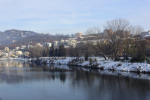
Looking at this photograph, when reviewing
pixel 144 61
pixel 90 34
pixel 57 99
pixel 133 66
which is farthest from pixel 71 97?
pixel 90 34

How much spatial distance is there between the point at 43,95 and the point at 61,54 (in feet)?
168

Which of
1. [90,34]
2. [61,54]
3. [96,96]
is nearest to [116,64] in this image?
[90,34]

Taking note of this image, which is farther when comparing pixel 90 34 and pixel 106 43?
pixel 106 43

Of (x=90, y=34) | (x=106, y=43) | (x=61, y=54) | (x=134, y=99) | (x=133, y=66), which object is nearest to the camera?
(x=134, y=99)

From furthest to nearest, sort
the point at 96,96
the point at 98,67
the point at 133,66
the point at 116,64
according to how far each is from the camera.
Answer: the point at 98,67 → the point at 116,64 → the point at 133,66 → the point at 96,96

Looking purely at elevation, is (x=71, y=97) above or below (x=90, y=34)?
below

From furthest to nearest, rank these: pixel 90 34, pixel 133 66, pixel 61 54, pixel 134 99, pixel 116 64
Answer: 1. pixel 61 54
2. pixel 90 34
3. pixel 116 64
4. pixel 133 66
5. pixel 134 99

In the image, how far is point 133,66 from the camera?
26281 millimetres

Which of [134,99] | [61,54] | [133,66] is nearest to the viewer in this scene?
[134,99]

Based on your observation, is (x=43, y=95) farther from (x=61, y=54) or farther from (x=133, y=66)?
(x=61, y=54)

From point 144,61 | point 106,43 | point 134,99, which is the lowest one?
point 134,99

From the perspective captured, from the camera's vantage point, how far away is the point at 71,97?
480 inches

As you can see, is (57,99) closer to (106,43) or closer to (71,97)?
(71,97)

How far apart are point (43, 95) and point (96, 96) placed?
4.28 meters
